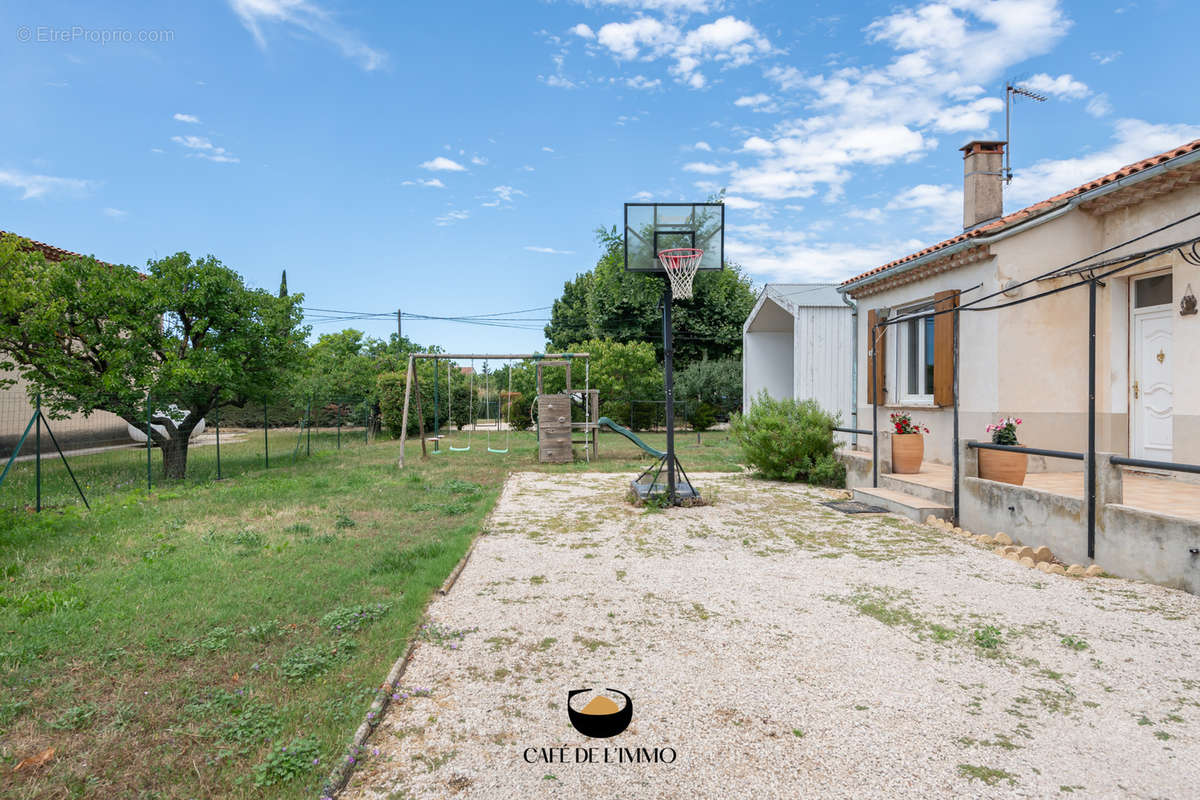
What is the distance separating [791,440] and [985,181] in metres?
5.45

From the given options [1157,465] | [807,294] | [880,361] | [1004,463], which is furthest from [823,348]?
[1157,465]

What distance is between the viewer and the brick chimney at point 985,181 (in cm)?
1005

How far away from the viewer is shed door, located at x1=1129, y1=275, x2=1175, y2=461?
672 cm

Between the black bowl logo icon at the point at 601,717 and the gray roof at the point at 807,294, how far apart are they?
11381mm

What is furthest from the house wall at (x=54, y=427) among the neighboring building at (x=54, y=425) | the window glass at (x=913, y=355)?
the window glass at (x=913, y=355)

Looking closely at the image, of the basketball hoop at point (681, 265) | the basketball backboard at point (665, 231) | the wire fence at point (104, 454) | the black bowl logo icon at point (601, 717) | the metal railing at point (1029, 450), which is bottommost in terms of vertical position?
the black bowl logo icon at point (601, 717)

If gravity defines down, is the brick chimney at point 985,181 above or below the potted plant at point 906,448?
above

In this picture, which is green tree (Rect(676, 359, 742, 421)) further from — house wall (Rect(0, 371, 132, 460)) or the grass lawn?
house wall (Rect(0, 371, 132, 460))

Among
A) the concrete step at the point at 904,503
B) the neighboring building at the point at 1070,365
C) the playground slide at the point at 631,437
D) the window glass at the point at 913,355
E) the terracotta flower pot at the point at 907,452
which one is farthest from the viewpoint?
the window glass at the point at 913,355

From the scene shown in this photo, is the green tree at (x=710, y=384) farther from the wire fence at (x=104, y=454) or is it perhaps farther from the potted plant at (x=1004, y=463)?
the potted plant at (x=1004, y=463)

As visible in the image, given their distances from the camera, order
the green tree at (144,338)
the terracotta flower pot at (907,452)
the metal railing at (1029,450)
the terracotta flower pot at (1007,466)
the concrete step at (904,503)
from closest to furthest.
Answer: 1. the metal railing at (1029,450)
2. the terracotta flower pot at (1007,466)
3. the concrete step at (904,503)
4. the terracotta flower pot at (907,452)
5. the green tree at (144,338)

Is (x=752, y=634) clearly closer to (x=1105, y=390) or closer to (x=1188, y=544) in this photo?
(x=1188, y=544)

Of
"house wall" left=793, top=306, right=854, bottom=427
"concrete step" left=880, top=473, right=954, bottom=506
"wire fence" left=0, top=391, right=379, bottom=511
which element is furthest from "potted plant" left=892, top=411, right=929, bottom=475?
"wire fence" left=0, top=391, right=379, bottom=511

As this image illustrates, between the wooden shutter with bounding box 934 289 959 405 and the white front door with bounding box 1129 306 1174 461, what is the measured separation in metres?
1.88
